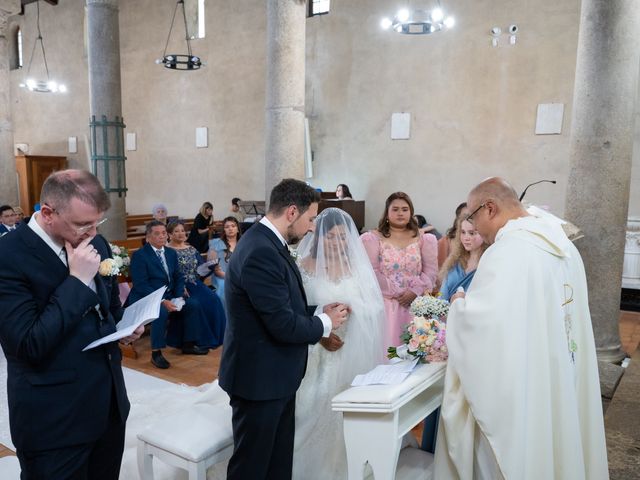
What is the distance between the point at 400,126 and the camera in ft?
36.3

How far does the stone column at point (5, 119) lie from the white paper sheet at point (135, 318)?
7.33 meters

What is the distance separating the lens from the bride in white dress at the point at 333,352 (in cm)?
298

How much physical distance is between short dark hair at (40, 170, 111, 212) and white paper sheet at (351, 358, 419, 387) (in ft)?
4.35

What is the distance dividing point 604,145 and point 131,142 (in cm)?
1411

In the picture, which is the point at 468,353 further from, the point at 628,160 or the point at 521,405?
the point at 628,160

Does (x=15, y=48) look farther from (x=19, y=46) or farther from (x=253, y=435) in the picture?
(x=253, y=435)

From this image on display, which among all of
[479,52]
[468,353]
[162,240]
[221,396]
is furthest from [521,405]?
[479,52]

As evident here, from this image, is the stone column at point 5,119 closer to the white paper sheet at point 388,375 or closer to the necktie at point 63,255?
the necktie at point 63,255

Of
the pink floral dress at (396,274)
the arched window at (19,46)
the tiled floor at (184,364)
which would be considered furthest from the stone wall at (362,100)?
the pink floral dress at (396,274)

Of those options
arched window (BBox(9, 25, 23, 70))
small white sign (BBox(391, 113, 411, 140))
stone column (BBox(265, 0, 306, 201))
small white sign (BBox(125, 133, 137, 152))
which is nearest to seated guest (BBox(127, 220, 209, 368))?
stone column (BBox(265, 0, 306, 201))

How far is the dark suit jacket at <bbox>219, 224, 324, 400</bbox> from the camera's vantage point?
2.25 m

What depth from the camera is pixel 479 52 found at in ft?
32.9

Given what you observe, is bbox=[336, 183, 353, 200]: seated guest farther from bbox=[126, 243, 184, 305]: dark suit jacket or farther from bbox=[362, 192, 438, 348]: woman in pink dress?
bbox=[362, 192, 438, 348]: woman in pink dress

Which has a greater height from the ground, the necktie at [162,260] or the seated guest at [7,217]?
the seated guest at [7,217]
